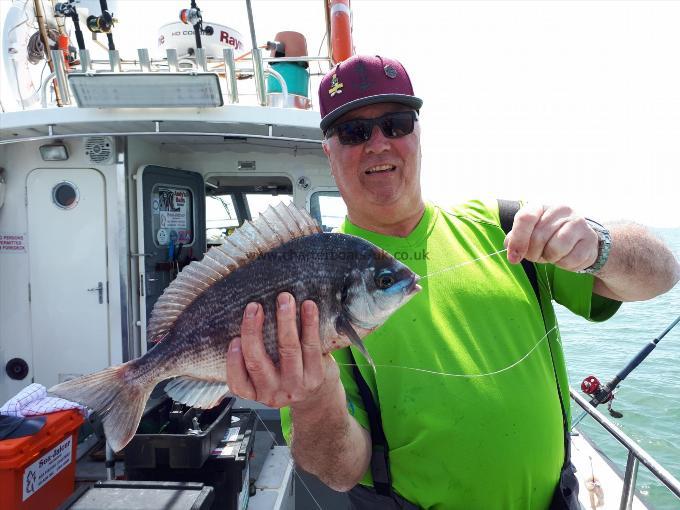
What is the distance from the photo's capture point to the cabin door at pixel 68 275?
4824 millimetres

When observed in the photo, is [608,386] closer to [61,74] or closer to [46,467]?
[46,467]

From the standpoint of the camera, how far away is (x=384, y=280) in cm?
161

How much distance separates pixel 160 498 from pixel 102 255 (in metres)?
3.09

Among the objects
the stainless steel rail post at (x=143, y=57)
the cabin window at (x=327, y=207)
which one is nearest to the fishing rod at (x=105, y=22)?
the stainless steel rail post at (x=143, y=57)

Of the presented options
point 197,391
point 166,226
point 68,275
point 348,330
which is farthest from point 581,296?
point 68,275

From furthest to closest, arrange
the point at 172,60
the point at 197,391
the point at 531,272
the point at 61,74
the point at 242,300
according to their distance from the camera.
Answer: the point at 61,74 → the point at 172,60 → the point at 531,272 → the point at 197,391 → the point at 242,300

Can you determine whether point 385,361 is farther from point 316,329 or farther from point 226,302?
point 226,302

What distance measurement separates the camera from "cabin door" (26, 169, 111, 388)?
482 centimetres

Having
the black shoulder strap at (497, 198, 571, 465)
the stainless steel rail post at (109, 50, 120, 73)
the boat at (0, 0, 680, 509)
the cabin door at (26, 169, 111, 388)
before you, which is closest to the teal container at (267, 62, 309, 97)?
the boat at (0, 0, 680, 509)

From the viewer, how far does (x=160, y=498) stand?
2.48 meters

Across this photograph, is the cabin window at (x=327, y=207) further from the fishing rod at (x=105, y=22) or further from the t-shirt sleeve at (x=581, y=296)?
the t-shirt sleeve at (x=581, y=296)

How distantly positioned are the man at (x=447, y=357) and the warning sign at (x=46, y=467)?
2462 millimetres

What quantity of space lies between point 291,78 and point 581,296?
164 inches

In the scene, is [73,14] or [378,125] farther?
[73,14]
